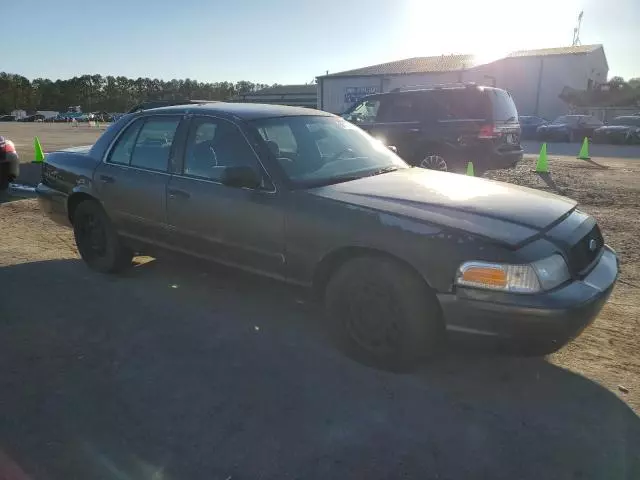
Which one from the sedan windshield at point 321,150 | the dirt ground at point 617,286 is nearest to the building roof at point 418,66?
the dirt ground at point 617,286

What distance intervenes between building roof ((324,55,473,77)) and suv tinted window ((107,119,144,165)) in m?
39.0

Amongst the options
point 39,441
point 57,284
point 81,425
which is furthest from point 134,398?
point 57,284

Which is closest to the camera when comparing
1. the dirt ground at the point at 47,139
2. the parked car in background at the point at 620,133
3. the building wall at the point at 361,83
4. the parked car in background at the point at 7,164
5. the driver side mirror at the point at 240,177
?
the driver side mirror at the point at 240,177

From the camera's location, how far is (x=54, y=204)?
542 cm

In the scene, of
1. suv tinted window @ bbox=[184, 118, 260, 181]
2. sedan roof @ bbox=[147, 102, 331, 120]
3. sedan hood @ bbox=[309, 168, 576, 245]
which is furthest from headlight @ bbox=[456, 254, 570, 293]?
sedan roof @ bbox=[147, 102, 331, 120]

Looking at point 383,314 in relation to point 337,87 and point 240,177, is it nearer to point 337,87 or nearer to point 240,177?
point 240,177

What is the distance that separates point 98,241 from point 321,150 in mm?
2493

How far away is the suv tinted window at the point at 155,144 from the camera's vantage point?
14.1 ft

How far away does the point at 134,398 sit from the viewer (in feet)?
9.70

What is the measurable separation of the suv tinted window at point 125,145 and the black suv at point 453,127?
6.69 metres

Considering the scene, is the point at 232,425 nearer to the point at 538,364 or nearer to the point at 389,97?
the point at 538,364

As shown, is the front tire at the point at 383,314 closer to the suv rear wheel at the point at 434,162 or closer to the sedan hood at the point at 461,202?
the sedan hood at the point at 461,202

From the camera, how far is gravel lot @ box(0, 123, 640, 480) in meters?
2.43

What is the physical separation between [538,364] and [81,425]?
9.02 ft
